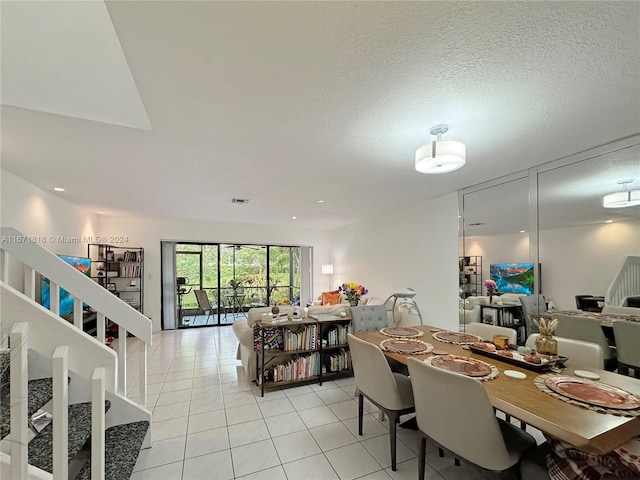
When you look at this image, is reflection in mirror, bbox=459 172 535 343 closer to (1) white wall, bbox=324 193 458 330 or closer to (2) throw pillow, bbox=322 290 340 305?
(1) white wall, bbox=324 193 458 330

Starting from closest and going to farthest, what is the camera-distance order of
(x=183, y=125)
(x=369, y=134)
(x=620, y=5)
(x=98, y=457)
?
(x=620, y=5) → (x=98, y=457) → (x=183, y=125) → (x=369, y=134)

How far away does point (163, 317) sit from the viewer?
6379 millimetres

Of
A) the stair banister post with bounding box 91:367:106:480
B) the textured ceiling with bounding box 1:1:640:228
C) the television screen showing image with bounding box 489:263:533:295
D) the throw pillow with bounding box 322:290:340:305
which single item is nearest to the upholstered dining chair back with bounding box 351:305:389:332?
the television screen showing image with bounding box 489:263:533:295

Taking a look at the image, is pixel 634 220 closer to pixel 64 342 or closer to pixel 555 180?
pixel 555 180

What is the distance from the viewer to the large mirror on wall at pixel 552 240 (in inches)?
98.4

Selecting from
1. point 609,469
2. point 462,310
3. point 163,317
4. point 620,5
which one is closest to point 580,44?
point 620,5

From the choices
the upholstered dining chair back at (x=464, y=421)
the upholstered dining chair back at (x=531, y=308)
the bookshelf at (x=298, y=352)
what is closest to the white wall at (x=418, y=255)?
the upholstered dining chair back at (x=531, y=308)

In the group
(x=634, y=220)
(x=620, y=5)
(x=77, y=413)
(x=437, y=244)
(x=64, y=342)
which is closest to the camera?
(x=620, y=5)

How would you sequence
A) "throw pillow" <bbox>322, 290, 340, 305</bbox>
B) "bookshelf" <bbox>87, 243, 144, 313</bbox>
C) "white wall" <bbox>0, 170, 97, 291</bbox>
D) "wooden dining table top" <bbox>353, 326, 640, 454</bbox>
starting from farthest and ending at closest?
"throw pillow" <bbox>322, 290, 340, 305</bbox>
"bookshelf" <bbox>87, 243, 144, 313</bbox>
"white wall" <bbox>0, 170, 97, 291</bbox>
"wooden dining table top" <bbox>353, 326, 640, 454</bbox>

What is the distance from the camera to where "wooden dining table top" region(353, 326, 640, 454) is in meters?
1.09

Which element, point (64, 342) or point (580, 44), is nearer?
point (580, 44)

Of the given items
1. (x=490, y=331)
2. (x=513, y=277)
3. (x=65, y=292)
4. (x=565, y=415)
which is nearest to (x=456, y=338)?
(x=490, y=331)

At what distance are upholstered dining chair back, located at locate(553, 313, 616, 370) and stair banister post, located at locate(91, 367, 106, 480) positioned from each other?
3.60 metres

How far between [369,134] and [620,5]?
140cm
